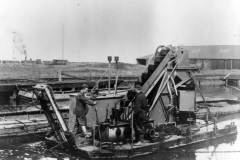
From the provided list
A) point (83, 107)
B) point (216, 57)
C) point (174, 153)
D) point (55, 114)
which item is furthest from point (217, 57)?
point (55, 114)

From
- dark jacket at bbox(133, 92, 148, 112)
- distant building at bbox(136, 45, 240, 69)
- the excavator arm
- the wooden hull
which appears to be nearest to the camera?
the wooden hull

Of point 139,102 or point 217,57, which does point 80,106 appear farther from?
point 217,57

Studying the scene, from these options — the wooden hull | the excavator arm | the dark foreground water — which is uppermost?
Answer: the excavator arm

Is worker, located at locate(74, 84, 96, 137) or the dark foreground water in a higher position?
worker, located at locate(74, 84, 96, 137)

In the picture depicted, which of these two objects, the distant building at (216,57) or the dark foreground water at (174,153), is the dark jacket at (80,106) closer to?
the dark foreground water at (174,153)

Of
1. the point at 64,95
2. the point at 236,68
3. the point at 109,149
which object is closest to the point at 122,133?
the point at 109,149

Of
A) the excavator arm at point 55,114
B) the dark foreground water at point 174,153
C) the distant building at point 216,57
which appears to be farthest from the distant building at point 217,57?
the excavator arm at point 55,114

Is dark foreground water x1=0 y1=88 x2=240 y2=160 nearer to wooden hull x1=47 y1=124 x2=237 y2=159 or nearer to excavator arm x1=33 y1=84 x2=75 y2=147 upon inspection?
wooden hull x1=47 y1=124 x2=237 y2=159

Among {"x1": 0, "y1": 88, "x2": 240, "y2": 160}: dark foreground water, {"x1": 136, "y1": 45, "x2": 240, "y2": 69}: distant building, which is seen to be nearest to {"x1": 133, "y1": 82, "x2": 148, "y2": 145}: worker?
{"x1": 0, "y1": 88, "x2": 240, "y2": 160}: dark foreground water
